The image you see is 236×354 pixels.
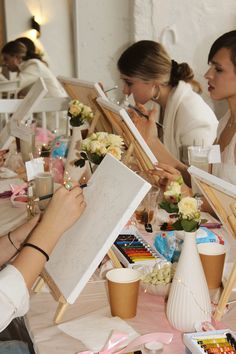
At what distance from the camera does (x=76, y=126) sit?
216 centimetres

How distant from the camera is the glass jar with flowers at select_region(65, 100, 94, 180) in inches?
81.9

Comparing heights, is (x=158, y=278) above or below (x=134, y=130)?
below

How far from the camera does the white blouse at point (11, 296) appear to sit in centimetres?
94

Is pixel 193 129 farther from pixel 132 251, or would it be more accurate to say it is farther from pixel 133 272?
pixel 133 272

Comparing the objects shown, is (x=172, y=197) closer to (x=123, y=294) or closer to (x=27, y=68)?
(x=123, y=294)

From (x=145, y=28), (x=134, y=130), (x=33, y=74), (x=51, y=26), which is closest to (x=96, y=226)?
(x=134, y=130)

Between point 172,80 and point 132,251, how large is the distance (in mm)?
1724

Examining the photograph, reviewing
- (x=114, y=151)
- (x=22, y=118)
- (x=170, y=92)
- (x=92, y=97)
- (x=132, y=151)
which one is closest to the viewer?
(x=114, y=151)

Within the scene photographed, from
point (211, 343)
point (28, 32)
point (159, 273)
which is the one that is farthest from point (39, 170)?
point (28, 32)

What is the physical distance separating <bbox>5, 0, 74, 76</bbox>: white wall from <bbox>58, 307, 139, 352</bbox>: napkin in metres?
4.35

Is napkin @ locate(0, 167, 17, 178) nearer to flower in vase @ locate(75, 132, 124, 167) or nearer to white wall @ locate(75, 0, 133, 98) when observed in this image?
flower in vase @ locate(75, 132, 124, 167)

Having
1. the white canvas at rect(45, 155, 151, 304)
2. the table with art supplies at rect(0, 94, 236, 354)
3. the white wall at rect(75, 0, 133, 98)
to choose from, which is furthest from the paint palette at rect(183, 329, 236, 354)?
the white wall at rect(75, 0, 133, 98)

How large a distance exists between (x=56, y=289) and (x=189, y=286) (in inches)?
11.7

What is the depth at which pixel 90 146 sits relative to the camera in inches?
60.4
